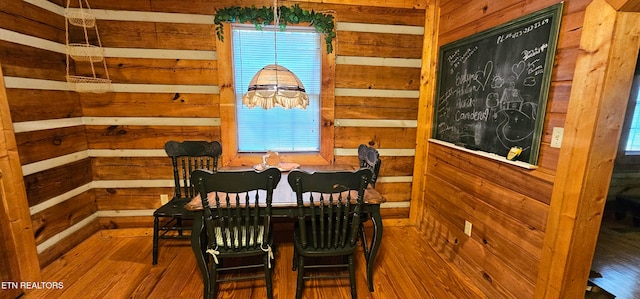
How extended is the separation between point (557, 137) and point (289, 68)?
6.99 ft

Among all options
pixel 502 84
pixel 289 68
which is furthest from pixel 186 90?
pixel 502 84

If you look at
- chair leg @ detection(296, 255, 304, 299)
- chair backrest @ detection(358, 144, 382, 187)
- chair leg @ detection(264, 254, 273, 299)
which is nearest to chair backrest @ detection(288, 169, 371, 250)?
chair leg @ detection(296, 255, 304, 299)

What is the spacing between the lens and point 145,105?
243 centimetres

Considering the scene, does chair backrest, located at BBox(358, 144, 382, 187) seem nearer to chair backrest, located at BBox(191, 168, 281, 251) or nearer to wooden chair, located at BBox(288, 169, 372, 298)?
wooden chair, located at BBox(288, 169, 372, 298)

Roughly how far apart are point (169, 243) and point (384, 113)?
2491mm

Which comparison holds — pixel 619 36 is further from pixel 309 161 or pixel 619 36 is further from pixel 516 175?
pixel 309 161

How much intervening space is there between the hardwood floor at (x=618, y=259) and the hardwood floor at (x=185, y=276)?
110 centimetres

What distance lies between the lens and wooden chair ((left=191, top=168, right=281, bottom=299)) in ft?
4.78

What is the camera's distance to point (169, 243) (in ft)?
8.11

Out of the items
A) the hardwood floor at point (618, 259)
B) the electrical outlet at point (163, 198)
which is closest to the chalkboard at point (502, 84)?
the hardwood floor at point (618, 259)

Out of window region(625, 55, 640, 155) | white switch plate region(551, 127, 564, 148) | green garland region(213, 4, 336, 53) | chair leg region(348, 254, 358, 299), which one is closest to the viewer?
white switch plate region(551, 127, 564, 148)

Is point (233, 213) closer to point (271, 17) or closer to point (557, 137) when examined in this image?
point (271, 17)

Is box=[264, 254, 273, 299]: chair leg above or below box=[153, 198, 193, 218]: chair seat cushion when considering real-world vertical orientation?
below

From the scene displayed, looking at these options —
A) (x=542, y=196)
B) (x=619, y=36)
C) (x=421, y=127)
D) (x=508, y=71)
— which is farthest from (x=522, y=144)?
(x=421, y=127)
